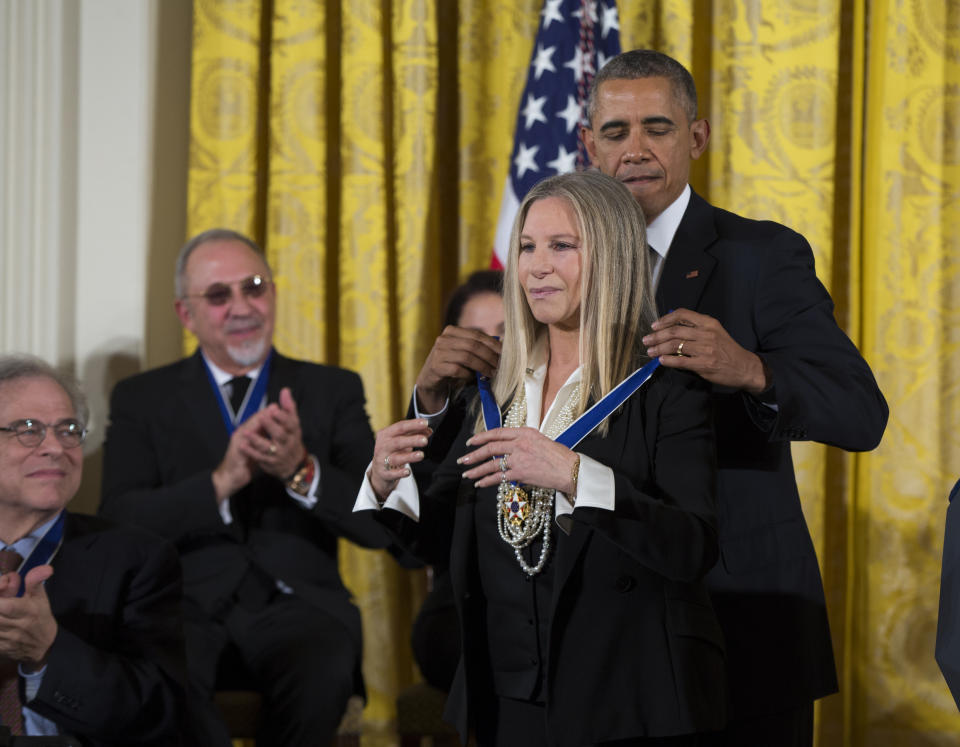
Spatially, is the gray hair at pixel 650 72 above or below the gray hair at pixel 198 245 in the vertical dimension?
above

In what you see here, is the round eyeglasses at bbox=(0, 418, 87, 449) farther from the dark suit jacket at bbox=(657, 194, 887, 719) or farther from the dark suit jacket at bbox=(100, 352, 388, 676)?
the dark suit jacket at bbox=(657, 194, 887, 719)

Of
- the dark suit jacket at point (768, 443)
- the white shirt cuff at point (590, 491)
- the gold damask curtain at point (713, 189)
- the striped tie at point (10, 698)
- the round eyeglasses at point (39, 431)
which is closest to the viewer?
the white shirt cuff at point (590, 491)

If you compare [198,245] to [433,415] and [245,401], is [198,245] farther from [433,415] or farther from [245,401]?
[433,415]

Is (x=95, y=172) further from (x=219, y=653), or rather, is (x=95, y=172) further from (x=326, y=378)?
(x=219, y=653)

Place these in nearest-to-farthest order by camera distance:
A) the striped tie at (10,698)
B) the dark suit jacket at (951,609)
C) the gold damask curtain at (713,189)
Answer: the dark suit jacket at (951,609) < the striped tie at (10,698) < the gold damask curtain at (713,189)

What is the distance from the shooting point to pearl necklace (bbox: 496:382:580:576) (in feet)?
6.91

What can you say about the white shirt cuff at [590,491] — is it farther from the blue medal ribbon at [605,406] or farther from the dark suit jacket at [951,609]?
the dark suit jacket at [951,609]

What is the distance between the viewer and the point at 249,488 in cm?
371

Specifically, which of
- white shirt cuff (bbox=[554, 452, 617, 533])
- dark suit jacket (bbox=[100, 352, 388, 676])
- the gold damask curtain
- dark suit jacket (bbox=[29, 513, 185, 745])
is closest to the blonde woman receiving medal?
white shirt cuff (bbox=[554, 452, 617, 533])

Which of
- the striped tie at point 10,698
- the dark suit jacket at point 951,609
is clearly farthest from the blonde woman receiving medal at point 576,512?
the striped tie at point 10,698

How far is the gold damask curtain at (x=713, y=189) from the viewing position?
416 centimetres

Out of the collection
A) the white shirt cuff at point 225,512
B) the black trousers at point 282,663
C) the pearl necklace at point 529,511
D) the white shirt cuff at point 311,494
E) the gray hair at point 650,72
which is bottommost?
the black trousers at point 282,663

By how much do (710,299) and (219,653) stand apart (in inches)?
76.2

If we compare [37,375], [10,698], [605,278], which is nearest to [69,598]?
[10,698]
